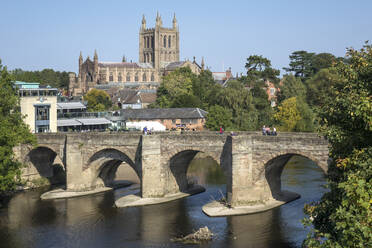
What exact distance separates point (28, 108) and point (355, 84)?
53820 millimetres

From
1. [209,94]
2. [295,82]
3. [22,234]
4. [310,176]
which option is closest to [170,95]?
[209,94]

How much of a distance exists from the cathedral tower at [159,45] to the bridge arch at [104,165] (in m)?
130

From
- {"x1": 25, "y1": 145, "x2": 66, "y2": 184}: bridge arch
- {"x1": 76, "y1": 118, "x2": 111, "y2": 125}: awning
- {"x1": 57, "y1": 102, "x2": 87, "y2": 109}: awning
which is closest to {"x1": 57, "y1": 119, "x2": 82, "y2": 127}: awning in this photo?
{"x1": 76, "y1": 118, "x2": 111, "y2": 125}: awning

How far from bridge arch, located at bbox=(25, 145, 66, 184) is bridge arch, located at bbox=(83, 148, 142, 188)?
8533 millimetres

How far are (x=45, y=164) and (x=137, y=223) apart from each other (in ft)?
88.9

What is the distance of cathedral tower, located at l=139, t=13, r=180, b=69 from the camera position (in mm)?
190875

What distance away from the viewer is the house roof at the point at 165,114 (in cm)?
10012

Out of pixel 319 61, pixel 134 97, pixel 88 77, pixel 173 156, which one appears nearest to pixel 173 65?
pixel 88 77

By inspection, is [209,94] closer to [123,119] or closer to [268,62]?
[268,62]

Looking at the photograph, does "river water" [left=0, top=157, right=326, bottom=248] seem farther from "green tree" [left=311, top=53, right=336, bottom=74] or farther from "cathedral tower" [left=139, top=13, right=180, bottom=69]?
"cathedral tower" [left=139, top=13, right=180, bottom=69]

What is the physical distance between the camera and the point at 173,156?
5291cm

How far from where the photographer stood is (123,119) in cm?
9562

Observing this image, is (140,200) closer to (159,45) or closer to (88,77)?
(88,77)

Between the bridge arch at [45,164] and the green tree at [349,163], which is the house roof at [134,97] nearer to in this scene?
the bridge arch at [45,164]
